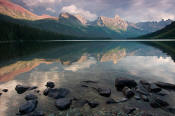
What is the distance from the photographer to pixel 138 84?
18828mm

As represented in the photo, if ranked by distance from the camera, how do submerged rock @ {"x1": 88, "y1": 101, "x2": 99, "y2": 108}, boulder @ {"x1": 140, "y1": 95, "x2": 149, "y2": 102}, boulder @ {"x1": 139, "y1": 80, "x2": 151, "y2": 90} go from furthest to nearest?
boulder @ {"x1": 139, "y1": 80, "x2": 151, "y2": 90}
boulder @ {"x1": 140, "y1": 95, "x2": 149, "y2": 102}
submerged rock @ {"x1": 88, "y1": 101, "x2": 99, "y2": 108}

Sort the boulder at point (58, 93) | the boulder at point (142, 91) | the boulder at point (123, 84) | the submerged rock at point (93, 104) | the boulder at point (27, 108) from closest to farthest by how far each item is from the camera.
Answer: the boulder at point (27, 108) < the submerged rock at point (93, 104) < the boulder at point (58, 93) < the boulder at point (142, 91) < the boulder at point (123, 84)

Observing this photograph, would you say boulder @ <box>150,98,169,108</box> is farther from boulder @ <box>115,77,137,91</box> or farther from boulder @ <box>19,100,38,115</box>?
boulder @ <box>19,100,38,115</box>

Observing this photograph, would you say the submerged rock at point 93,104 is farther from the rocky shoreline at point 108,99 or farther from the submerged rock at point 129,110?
the submerged rock at point 129,110

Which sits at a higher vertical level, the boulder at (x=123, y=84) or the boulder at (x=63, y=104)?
the boulder at (x=123, y=84)

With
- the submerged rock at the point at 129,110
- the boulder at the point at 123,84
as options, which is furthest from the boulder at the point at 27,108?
the boulder at the point at 123,84

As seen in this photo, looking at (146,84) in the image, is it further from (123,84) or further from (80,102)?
(80,102)

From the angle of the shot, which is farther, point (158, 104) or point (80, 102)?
point (80, 102)

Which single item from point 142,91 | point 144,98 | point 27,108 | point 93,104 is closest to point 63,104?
point 93,104

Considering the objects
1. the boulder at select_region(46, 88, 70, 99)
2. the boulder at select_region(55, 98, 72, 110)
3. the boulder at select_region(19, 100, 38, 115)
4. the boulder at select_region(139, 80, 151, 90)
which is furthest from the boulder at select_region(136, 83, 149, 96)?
the boulder at select_region(19, 100, 38, 115)

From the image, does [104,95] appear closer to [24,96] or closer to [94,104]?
[94,104]

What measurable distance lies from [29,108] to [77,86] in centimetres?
802

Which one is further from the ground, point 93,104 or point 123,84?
point 123,84

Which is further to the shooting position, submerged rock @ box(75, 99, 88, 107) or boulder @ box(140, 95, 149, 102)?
boulder @ box(140, 95, 149, 102)
